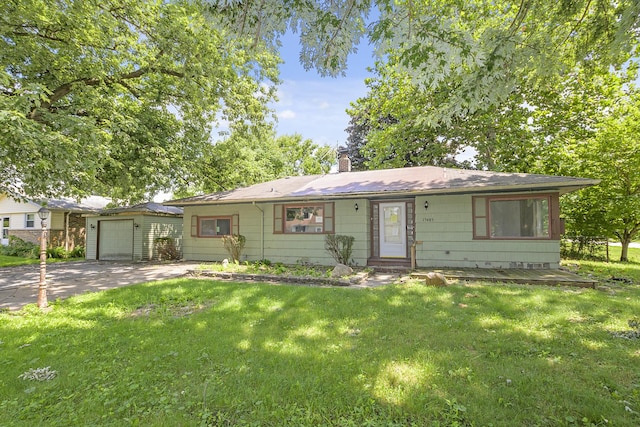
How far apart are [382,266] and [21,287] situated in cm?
950

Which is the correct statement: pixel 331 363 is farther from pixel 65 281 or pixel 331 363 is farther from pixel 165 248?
pixel 165 248

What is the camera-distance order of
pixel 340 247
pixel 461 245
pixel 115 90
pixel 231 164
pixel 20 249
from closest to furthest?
pixel 461 245 < pixel 115 90 < pixel 340 247 < pixel 231 164 < pixel 20 249

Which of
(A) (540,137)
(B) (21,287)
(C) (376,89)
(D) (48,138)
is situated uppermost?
(C) (376,89)

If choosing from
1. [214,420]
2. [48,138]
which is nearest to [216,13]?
[214,420]

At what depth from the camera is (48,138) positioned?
5.70 meters

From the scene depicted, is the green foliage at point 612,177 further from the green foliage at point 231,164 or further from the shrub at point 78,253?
the shrub at point 78,253

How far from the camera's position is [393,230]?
392 inches

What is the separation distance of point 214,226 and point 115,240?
5509 millimetres

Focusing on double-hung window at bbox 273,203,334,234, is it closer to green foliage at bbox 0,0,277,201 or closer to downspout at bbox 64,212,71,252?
green foliage at bbox 0,0,277,201

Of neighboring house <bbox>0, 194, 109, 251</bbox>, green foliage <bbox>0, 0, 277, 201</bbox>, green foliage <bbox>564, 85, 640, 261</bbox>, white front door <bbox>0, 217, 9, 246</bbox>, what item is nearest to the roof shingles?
green foliage <bbox>0, 0, 277, 201</bbox>

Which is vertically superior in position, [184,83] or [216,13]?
[184,83]

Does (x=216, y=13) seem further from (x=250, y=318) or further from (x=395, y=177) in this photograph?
(x=395, y=177)

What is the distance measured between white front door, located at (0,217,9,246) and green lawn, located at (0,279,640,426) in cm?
1983

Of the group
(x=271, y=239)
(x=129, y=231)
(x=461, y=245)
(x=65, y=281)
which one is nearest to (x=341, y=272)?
(x=461, y=245)
